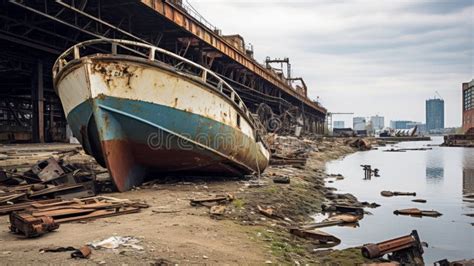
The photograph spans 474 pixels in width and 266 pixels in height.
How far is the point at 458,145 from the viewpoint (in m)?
49.2

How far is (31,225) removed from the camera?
15.2ft

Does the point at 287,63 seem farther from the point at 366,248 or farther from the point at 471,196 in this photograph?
the point at 366,248

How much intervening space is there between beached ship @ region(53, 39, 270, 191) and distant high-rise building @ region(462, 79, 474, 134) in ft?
204

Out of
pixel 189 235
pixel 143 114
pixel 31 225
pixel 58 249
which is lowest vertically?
pixel 189 235

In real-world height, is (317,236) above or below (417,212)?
above

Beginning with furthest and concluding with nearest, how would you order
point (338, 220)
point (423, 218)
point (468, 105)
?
point (468, 105) → point (423, 218) → point (338, 220)

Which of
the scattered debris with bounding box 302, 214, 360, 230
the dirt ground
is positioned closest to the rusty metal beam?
the dirt ground

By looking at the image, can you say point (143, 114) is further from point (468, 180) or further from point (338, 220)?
point (468, 180)

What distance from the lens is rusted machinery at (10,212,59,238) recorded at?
4.64 m

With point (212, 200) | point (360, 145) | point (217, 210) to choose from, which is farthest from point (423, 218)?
point (360, 145)

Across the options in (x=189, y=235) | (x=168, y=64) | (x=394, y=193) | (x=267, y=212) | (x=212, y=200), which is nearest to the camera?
(x=189, y=235)

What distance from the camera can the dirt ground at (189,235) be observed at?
4.10m

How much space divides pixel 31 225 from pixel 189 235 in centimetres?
186

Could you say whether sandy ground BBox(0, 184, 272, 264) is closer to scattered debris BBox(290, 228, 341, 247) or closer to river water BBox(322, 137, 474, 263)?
scattered debris BBox(290, 228, 341, 247)
